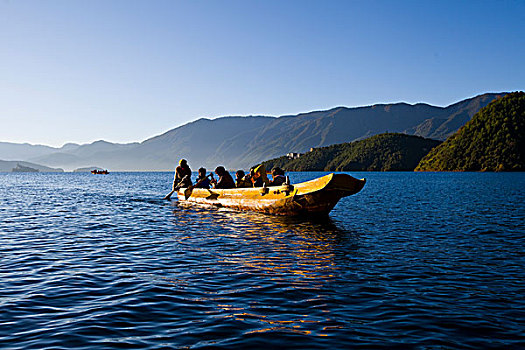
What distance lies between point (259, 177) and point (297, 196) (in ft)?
15.9

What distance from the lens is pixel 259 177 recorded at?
2525 centimetres

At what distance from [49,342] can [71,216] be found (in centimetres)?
2133

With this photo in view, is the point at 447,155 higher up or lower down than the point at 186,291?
higher up

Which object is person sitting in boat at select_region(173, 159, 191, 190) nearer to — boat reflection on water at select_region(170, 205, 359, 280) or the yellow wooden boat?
the yellow wooden boat

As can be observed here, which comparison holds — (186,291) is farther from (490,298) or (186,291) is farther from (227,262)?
(490,298)

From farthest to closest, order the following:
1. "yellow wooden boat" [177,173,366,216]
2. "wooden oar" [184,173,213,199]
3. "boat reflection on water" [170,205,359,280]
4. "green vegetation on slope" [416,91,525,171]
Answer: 1. "green vegetation on slope" [416,91,525,171]
2. "wooden oar" [184,173,213,199]
3. "yellow wooden boat" [177,173,366,216]
4. "boat reflection on water" [170,205,359,280]

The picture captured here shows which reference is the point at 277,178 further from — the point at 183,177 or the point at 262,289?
the point at 262,289

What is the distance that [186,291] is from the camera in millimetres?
9109

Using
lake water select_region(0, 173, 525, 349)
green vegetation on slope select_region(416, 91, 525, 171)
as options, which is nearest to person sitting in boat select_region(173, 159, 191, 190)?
lake water select_region(0, 173, 525, 349)

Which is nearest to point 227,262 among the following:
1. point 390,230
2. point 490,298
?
point 490,298

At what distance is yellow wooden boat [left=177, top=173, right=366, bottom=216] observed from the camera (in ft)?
64.2

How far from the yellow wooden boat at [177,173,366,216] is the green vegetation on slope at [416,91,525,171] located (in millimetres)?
166642

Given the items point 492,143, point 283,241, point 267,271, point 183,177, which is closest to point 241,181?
point 183,177

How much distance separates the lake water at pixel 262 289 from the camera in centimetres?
662
